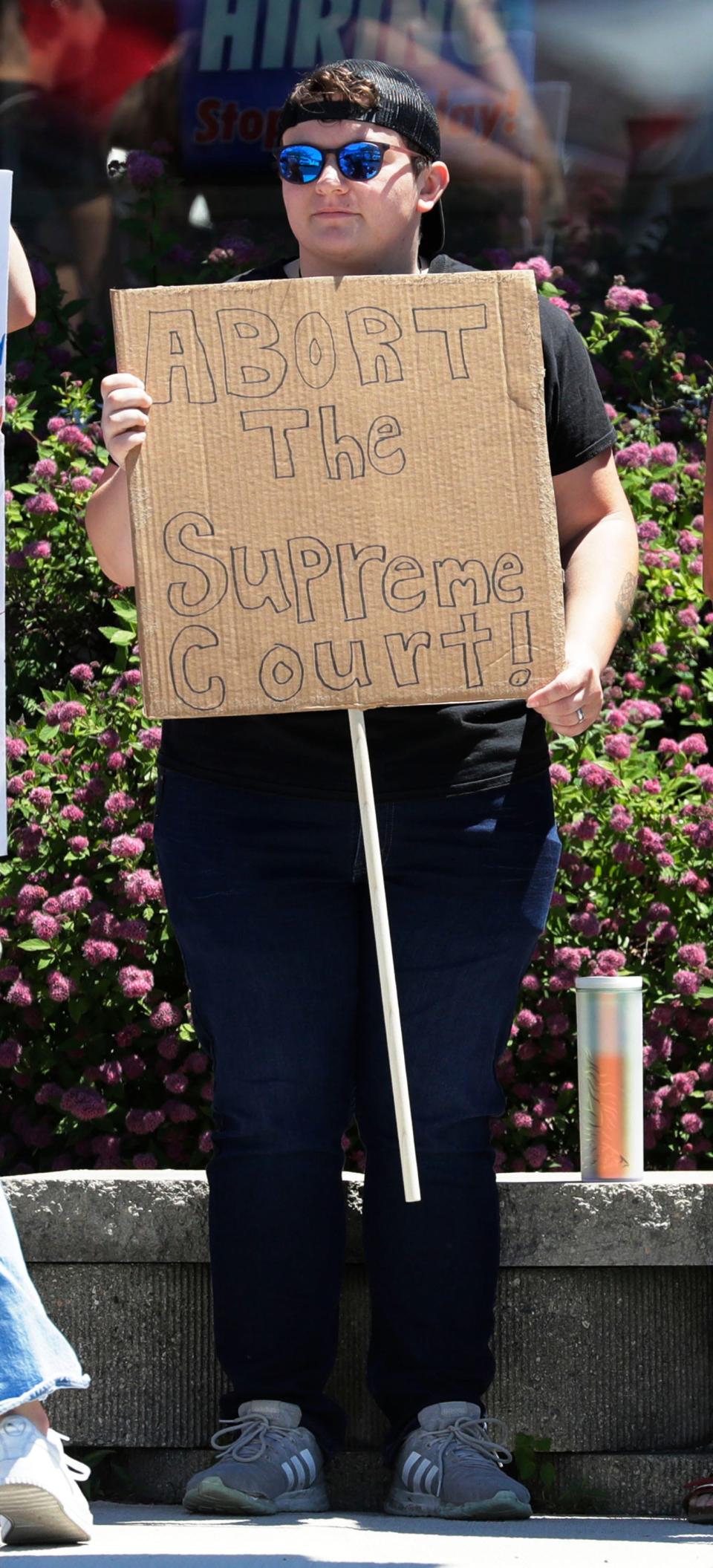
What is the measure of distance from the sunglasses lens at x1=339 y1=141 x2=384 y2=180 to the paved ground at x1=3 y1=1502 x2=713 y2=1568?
1682mm

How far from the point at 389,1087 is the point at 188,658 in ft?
2.04

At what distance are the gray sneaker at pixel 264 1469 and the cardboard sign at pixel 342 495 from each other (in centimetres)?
91

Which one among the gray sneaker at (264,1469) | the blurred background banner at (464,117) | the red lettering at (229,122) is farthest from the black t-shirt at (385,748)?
the red lettering at (229,122)

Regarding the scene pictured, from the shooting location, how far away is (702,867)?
12.5 ft

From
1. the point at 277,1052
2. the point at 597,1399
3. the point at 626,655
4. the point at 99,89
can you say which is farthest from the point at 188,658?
the point at 99,89

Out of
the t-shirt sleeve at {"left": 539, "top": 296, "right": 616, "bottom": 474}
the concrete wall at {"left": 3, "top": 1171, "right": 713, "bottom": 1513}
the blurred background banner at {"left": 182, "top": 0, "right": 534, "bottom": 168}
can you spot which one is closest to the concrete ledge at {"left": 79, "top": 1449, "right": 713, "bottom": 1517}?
the concrete wall at {"left": 3, "top": 1171, "right": 713, "bottom": 1513}

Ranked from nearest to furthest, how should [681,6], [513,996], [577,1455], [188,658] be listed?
1. [188,658]
2. [513,996]
3. [577,1455]
4. [681,6]

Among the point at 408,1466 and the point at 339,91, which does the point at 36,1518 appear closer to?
the point at 408,1466

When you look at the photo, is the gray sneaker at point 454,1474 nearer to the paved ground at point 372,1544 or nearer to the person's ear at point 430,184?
the paved ground at point 372,1544

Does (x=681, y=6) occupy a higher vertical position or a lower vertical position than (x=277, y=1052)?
higher

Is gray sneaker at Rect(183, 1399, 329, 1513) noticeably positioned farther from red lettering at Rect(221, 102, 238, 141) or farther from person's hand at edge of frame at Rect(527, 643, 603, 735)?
red lettering at Rect(221, 102, 238, 141)

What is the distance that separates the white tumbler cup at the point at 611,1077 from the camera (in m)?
3.16

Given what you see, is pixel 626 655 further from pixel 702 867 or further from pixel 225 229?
pixel 225 229

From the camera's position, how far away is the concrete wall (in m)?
3.12
